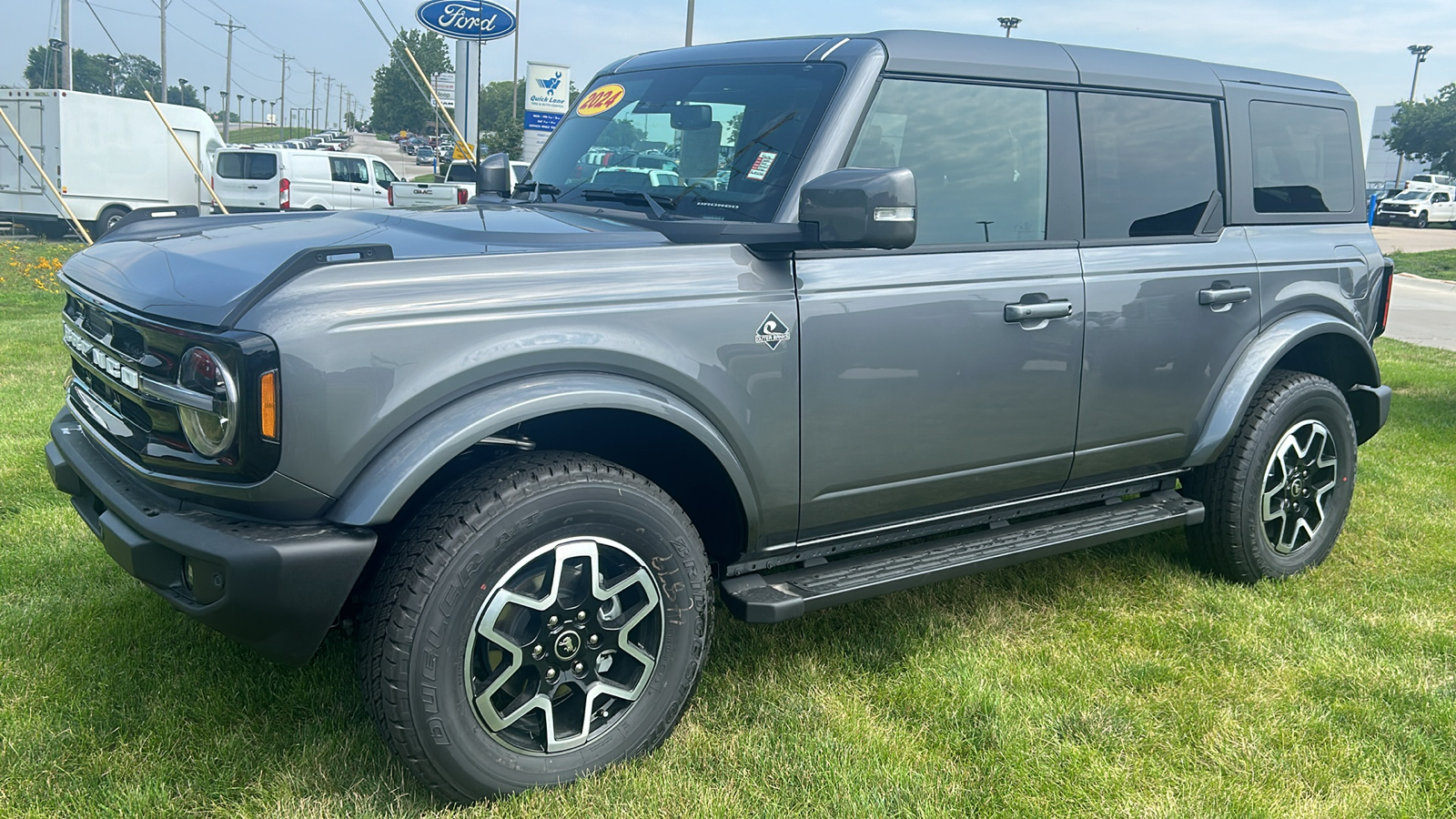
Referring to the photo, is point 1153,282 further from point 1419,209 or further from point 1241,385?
point 1419,209

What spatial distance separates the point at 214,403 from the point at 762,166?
166cm

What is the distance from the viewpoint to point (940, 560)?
3436 mm

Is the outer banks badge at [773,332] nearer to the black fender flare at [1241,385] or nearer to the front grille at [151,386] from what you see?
the front grille at [151,386]

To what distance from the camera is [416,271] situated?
2.53m

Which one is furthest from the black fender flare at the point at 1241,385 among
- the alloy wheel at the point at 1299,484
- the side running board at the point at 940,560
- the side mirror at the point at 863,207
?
the side mirror at the point at 863,207

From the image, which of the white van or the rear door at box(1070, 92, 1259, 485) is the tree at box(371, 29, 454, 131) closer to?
the white van

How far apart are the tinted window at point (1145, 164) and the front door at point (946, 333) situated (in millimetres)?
232

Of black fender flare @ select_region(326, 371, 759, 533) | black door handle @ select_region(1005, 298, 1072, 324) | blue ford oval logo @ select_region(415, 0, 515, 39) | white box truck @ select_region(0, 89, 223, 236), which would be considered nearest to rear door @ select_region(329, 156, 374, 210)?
white box truck @ select_region(0, 89, 223, 236)

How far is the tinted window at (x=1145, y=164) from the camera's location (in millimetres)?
3820

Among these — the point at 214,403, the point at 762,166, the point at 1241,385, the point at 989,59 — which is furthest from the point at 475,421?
the point at 1241,385

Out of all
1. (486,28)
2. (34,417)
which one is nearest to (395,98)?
(486,28)

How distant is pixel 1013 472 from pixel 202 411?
2.41 metres

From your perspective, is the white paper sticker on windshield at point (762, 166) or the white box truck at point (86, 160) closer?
the white paper sticker on windshield at point (762, 166)

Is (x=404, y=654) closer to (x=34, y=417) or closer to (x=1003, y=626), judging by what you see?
(x=1003, y=626)
